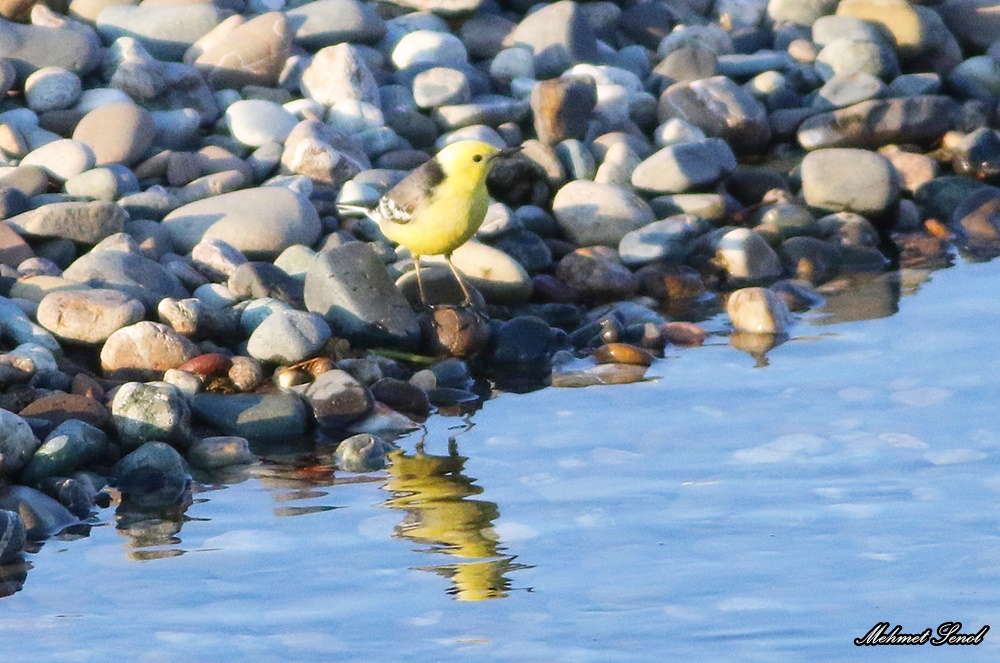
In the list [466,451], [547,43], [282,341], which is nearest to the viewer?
[466,451]

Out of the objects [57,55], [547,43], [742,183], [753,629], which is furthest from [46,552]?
[547,43]

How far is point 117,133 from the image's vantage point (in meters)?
9.80

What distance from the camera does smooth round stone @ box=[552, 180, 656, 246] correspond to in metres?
9.97

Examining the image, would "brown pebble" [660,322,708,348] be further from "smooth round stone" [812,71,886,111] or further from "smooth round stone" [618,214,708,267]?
"smooth round stone" [812,71,886,111]

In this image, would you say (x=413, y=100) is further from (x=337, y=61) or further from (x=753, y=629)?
(x=753, y=629)

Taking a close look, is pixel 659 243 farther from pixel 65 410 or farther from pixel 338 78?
→ pixel 65 410

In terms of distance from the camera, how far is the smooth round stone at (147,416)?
22.8ft

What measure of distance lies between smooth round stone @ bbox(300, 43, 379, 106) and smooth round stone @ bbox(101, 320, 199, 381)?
3.64m

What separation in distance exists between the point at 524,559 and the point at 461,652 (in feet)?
2.57

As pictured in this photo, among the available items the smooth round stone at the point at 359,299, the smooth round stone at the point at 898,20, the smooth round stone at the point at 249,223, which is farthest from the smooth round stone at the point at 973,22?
the smooth round stone at the point at 359,299

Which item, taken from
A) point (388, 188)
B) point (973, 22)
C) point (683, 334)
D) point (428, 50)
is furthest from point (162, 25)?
point (973, 22)

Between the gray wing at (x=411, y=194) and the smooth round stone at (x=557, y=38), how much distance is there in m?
3.64

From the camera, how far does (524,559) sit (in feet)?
18.9

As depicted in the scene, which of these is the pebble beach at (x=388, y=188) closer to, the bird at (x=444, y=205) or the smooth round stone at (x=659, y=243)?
the smooth round stone at (x=659, y=243)
